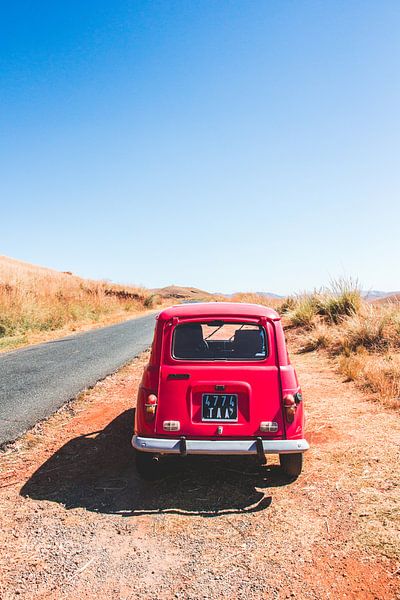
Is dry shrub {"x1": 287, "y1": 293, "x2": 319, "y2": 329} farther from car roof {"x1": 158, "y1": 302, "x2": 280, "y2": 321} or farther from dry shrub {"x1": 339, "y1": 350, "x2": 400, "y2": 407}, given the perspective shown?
car roof {"x1": 158, "y1": 302, "x2": 280, "y2": 321}

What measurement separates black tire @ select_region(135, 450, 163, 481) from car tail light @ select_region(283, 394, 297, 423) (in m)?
1.33

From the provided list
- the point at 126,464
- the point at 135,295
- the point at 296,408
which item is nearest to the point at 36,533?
the point at 126,464

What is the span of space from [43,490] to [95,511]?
74 centimetres

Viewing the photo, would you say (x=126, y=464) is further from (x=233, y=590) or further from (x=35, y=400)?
(x=35, y=400)

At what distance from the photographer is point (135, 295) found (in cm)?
4081

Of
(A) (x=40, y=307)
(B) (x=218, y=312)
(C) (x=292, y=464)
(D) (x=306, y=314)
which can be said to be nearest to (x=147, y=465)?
(C) (x=292, y=464)

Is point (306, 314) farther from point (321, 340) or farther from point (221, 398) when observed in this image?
point (221, 398)

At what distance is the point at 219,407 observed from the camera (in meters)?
4.10

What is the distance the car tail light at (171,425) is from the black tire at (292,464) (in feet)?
3.76

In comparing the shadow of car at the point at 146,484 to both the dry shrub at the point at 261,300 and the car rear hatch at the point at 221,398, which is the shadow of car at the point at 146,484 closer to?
the car rear hatch at the point at 221,398

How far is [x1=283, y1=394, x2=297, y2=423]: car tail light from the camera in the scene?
407cm

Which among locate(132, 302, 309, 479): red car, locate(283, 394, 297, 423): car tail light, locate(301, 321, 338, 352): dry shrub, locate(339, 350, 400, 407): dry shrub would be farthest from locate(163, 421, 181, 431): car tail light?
locate(301, 321, 338, 352): dry shrub

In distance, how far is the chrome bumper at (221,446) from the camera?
12.7ft

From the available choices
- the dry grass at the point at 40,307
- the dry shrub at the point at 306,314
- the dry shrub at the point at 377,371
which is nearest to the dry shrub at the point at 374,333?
the dry shrub at the point at 377,371
